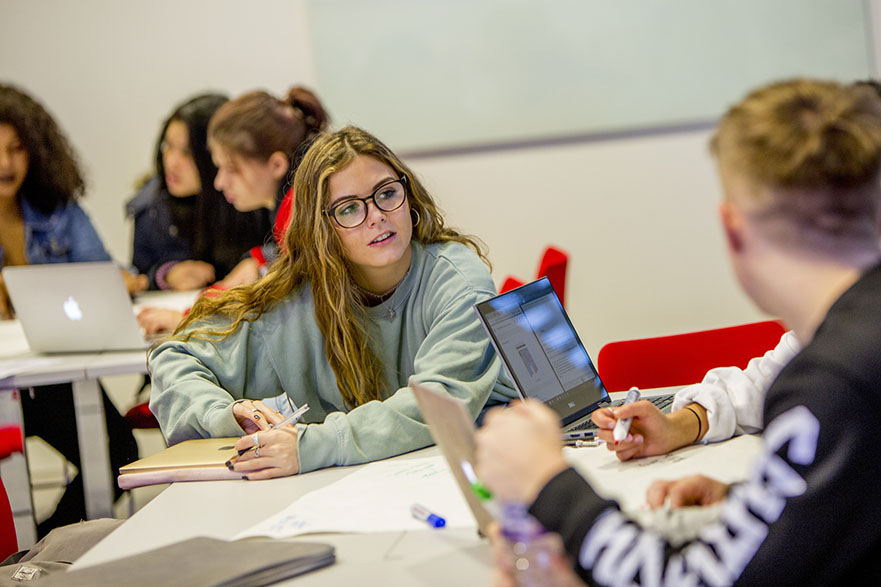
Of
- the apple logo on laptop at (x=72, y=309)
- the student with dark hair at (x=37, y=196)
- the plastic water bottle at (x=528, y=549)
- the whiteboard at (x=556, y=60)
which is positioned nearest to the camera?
the plastic water bottle at (x=528, y=549)

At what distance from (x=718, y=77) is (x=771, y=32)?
0.30 metres

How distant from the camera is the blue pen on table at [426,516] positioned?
1.30m

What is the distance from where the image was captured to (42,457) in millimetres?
4625

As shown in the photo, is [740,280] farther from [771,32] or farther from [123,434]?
[771,32]

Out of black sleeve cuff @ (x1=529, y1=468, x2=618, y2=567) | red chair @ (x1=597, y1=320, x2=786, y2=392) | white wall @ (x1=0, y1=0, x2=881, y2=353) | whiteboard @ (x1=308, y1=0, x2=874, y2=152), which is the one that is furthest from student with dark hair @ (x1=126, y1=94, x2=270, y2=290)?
black sleeve cuff @ (x1=529, y1=468, x2=618, y2=567)

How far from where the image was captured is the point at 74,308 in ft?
9.22

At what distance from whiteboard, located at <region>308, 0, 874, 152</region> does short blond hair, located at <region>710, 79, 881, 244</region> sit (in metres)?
3.52

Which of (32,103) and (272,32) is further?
(272,32)

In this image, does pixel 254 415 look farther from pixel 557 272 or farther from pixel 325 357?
pixel 557 272

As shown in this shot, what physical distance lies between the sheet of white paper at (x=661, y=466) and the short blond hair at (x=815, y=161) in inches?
20.6

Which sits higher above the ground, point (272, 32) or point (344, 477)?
point (272, 32)

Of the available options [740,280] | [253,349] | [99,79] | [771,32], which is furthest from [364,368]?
[99,79]

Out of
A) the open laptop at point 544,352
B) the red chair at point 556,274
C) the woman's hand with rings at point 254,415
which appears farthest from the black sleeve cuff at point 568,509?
the red chair at point 556,274

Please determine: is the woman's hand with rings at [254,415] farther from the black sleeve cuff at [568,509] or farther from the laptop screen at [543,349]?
the black sleeve cuff at [568,509]
